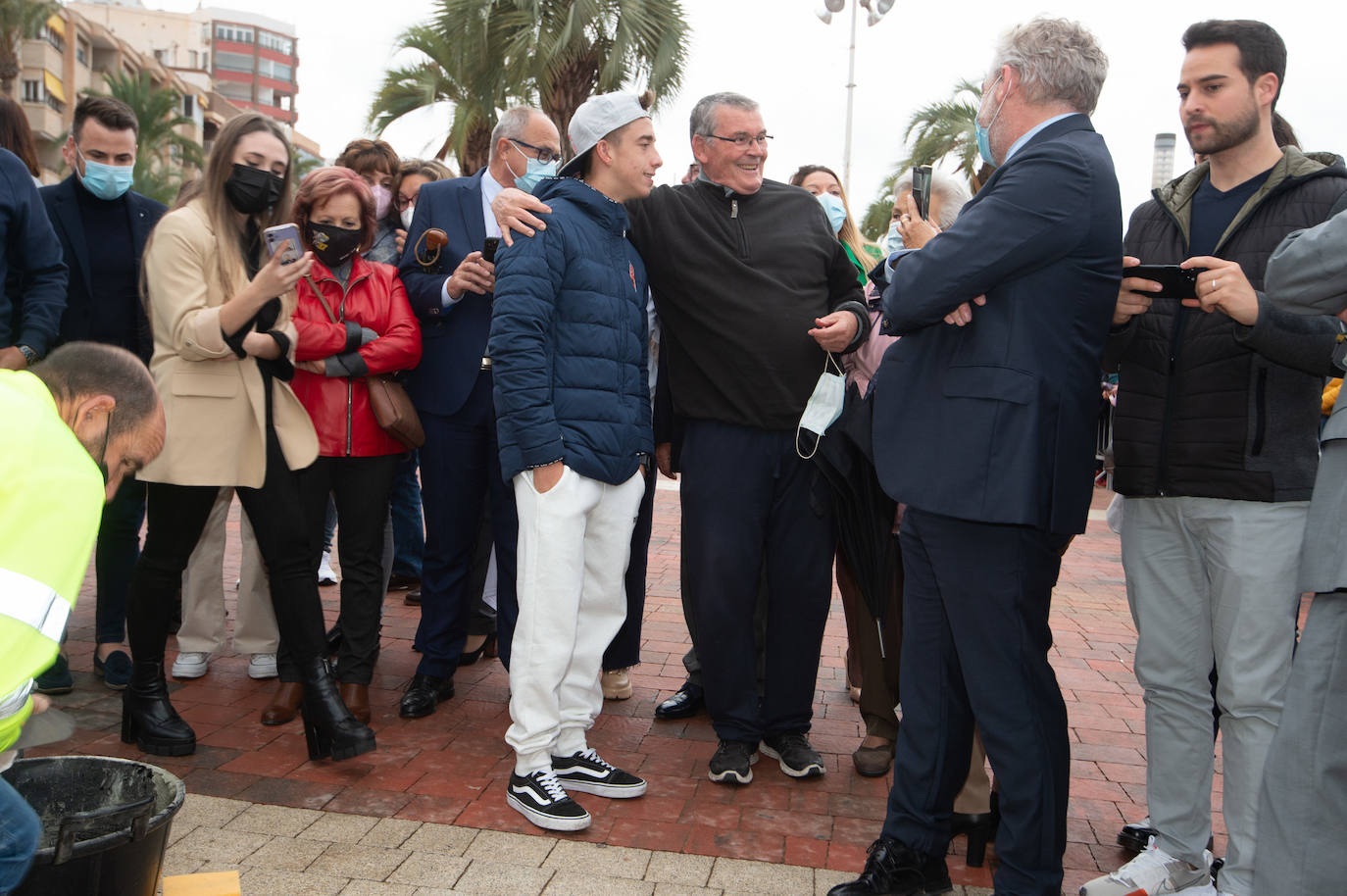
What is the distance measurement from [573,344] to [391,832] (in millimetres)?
1614

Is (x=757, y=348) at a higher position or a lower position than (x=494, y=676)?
higher

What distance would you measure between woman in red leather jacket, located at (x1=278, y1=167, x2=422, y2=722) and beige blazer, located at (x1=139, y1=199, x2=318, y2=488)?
31 centimetres

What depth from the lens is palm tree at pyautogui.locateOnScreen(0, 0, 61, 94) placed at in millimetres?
30741

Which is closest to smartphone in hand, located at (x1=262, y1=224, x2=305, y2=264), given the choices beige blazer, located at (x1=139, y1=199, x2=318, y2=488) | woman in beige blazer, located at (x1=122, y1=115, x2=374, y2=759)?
woman in beige blazer, located at (x1=122, y1=115, x2=374, y2=759)

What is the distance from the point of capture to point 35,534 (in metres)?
1.70

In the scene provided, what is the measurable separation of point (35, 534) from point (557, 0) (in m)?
14.7

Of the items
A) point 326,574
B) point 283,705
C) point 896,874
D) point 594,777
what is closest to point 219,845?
point 283,705

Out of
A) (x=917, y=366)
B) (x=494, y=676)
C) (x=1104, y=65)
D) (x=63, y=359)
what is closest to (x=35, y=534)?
(x=63, y=359)

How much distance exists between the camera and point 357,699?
4.30 meters

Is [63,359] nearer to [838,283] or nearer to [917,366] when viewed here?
[917,366]

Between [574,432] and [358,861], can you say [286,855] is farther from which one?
[574,432]

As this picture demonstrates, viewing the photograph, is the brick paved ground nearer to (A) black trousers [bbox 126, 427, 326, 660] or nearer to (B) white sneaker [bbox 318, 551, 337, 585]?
(A) black trousers [bbox 126, 427, 326, 660]

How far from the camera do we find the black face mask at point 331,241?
13.8 feet

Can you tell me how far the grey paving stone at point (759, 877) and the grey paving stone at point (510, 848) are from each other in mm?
514
